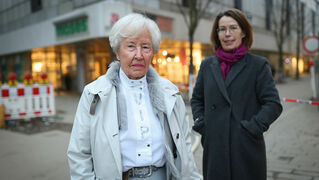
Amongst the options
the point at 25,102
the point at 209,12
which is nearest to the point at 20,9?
the point at 209,12

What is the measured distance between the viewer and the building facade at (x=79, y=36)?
1420 centimetres

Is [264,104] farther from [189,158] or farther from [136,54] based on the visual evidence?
[136,54]

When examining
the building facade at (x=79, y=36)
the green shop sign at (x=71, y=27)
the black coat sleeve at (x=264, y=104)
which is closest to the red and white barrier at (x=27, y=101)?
the building facade at (x=79, y=36)

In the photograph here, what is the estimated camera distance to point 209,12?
67.4 ft

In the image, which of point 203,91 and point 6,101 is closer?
point 203,91

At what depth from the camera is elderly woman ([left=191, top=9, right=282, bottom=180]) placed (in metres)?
2.28

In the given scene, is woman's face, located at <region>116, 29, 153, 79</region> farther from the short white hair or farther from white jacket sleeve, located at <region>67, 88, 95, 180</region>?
white jacket sleeve, located at <region>67, 88, 95, 180</region>

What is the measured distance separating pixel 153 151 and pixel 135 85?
0.46 metres

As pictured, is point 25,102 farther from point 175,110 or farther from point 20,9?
point 20,9

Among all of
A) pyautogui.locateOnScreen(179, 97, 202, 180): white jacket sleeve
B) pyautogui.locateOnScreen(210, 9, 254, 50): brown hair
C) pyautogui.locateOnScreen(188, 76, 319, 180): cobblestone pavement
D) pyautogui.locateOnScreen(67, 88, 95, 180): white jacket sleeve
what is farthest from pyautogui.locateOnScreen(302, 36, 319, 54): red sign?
pyautogui.locateOnScreen(67, 88, 95, 180): white jacket sleeve

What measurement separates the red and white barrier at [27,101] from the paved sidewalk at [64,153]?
0.96 meters

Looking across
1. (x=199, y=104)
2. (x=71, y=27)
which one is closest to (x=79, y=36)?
(x=71, y=27)

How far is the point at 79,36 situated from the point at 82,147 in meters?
13.9

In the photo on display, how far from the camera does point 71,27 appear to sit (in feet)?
50.8
